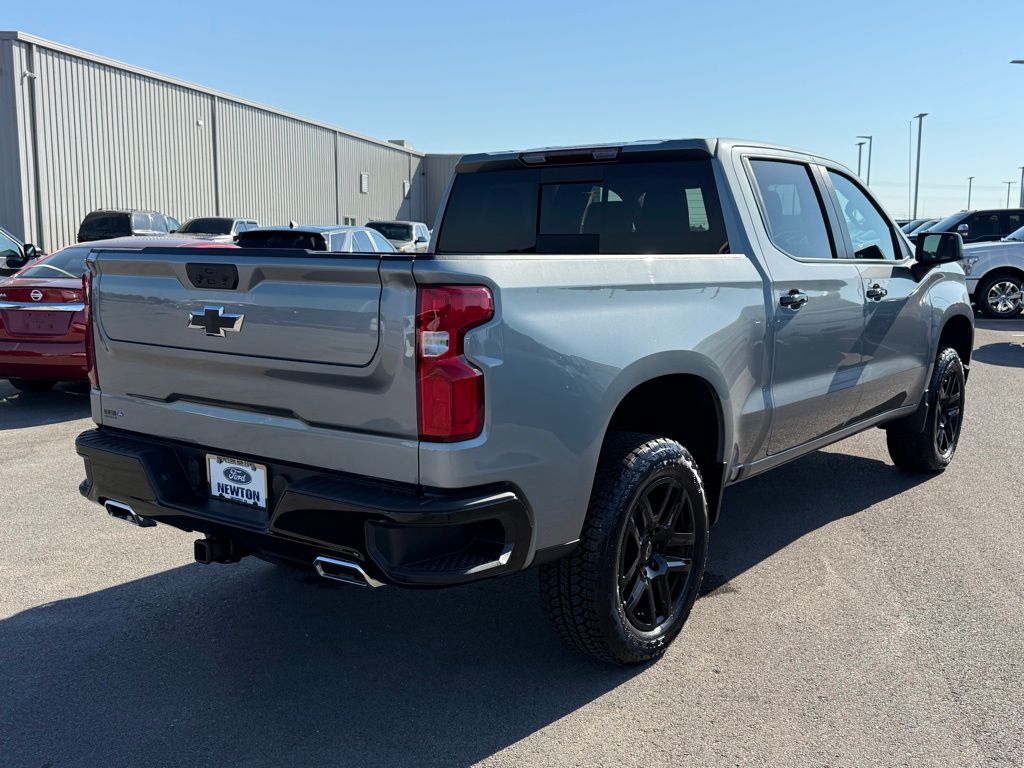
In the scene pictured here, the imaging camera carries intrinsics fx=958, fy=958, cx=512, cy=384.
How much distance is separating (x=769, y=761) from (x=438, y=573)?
118 centimetres

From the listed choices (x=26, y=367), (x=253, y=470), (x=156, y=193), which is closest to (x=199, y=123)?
(x=156, y=193)

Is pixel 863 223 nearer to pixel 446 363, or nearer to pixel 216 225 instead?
pixel 446 363

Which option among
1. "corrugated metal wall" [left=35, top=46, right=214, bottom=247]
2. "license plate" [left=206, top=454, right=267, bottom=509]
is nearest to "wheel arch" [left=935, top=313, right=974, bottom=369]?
"license plate" [left=206, top=454, right=267, bottom=509]

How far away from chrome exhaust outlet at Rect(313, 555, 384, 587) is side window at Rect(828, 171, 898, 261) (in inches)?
135

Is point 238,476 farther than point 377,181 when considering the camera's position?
No

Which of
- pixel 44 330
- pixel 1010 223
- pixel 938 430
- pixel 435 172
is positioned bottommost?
pixel 938 430

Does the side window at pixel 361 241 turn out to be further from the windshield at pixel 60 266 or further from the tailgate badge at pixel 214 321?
the tailgate badge at pixel 214 321

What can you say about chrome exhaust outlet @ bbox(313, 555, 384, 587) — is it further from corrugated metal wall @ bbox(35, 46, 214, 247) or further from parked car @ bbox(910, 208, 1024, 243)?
corrugated metal wall @ bbox(35, 46, 214, 247)

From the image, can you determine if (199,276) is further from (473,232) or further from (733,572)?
(733,572)

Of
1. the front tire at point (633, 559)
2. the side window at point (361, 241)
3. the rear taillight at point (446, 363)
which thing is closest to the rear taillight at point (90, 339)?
the rear taillight at point (446, 363)

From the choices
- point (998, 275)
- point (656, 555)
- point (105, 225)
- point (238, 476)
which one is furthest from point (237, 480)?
point (105, 225)

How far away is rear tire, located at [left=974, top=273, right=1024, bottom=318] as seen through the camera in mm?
17094

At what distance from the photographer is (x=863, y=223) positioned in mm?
5328

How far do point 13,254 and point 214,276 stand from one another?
31.6ft
